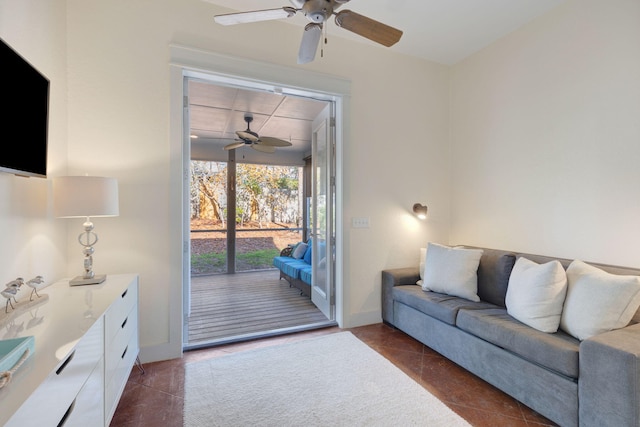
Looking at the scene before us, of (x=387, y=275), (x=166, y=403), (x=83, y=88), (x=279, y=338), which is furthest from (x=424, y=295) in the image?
(x=83, y=88)

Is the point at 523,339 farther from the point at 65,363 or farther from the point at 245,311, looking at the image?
the point at 245,311

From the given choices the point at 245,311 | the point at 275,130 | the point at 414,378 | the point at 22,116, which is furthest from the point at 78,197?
the point at 275,130

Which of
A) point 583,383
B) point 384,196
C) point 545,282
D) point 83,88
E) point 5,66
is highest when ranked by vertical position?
point 83,88

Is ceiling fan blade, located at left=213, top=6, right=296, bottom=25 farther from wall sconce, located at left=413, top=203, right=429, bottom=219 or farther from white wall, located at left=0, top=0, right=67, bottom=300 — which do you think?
wall sconce, located at left=413, top=203, right=429, bottom=219

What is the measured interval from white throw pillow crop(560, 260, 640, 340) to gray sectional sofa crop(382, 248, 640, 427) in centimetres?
7

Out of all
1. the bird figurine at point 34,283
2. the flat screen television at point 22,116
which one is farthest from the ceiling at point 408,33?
the bird figurine at point 34,283

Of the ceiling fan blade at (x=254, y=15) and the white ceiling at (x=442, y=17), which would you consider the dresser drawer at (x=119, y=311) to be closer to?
the ceiling fan blade at (x=254, y=15)

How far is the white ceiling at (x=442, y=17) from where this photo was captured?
2.54m

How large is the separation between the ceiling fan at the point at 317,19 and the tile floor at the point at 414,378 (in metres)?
2.48

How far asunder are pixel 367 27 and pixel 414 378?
8.35ft

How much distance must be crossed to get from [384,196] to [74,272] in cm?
293

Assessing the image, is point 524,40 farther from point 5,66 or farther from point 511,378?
point 5,66

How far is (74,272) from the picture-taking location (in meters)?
2.19

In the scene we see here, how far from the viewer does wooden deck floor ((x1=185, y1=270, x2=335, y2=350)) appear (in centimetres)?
296
